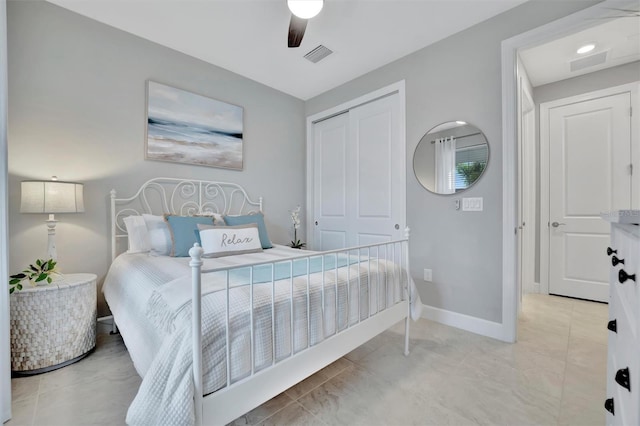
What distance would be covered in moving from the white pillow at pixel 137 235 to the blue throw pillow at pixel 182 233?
0.78 feet

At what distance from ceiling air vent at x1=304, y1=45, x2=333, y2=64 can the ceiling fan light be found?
0.95 m

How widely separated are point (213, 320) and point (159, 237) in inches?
62.8

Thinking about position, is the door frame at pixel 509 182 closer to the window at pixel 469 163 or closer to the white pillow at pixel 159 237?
the window at pixel 469 163

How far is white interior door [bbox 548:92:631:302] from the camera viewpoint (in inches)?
115

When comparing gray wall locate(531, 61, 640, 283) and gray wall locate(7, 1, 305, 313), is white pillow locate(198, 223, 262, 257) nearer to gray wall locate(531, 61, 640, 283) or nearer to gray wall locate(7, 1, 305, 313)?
gray wall locate(7, 1, 305, 313)

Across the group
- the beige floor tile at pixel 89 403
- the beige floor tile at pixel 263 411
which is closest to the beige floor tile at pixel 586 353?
the beige floor tile at pixel 263 411

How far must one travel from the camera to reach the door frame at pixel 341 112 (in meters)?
2.90

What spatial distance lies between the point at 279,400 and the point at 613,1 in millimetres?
3304

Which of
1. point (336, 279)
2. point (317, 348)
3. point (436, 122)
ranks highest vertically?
point (436, 122)

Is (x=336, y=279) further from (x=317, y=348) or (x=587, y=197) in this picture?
(x=587, y=197)

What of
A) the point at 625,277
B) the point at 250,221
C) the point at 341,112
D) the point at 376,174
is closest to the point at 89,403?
the point at 250,221

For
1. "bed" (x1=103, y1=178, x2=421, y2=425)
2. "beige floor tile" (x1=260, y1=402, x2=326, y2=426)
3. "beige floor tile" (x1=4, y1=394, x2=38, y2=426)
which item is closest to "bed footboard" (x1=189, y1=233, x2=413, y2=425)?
"bed" (x1=103, y1=178, x2=421, y2=425)

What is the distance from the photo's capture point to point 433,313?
8.78 ft

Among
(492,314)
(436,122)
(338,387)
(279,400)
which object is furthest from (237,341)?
(436,122)
